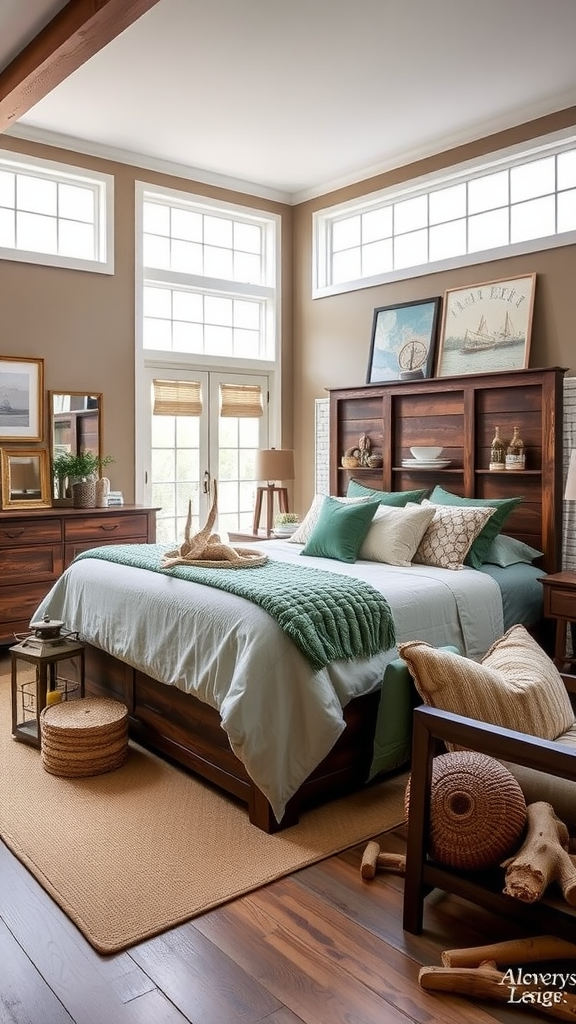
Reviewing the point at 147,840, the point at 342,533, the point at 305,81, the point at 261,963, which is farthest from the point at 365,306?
the point at 261,963

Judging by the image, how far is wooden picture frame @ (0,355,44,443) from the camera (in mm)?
5172

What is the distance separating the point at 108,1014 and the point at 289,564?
214cm

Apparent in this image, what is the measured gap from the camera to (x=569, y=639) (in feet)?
14.4

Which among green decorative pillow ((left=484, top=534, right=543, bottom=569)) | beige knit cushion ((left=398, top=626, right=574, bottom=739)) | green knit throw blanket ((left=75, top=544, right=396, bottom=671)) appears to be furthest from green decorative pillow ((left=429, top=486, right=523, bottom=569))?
beige knit cushion ((left=398, top=626, right=574, bottom=739))

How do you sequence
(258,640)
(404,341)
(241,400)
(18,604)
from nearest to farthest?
(258,640) < (18,604) < (404,341) < (241,400)

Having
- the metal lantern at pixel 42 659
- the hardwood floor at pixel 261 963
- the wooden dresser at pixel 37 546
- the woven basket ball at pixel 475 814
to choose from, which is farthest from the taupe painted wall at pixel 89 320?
the woven basket ball at pixel 475 814

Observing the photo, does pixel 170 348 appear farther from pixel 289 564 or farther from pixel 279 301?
pixel 289 564

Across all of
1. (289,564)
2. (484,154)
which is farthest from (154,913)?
(484,154)

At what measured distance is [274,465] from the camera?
5859 millimetres

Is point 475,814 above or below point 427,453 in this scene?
below

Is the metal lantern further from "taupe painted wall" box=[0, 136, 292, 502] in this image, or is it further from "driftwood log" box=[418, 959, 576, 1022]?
"taupe painted wall" box=[0, 136, 292, 502]

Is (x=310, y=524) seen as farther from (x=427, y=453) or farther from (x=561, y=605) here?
(x=561, y=605)

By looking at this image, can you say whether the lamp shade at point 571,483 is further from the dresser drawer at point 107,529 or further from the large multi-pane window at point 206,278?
the large multi-pane window at point 206,278

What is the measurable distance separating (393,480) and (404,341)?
1001 millimetres
